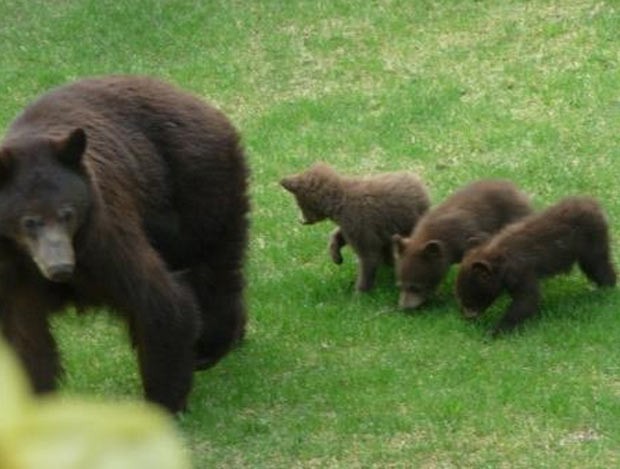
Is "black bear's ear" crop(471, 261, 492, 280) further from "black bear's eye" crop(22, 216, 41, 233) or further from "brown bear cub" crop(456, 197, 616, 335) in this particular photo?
"black bear's eye" crop(22, 216, 41, 233)

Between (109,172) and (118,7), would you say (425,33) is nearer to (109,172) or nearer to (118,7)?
(118,7)

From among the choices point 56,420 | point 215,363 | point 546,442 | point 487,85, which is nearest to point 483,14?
point 487,85

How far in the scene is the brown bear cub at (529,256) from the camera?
8.05m

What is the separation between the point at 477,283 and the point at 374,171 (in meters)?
2.70

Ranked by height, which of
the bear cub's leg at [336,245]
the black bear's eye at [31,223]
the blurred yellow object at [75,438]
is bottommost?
the bear cub's leg at [336,245]

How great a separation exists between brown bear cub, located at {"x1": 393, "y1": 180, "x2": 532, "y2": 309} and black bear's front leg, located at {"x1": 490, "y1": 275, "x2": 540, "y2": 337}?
500 millimetres

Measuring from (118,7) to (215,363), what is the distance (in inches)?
283

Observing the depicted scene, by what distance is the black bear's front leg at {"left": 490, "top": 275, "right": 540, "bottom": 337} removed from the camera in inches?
317

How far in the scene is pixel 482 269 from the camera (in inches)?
318

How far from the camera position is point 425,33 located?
43.8ft

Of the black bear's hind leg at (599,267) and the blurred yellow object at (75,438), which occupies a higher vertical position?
the blurred yellow object at (75,438)

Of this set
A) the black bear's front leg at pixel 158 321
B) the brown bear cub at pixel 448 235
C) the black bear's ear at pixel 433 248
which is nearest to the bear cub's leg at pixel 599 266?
the brown bear cub at pixel 448 235

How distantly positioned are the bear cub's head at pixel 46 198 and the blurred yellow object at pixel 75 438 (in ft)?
17.2

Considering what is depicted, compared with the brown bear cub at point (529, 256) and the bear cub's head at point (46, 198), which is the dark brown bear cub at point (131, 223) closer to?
the bear cub's head at point (46, 198)
